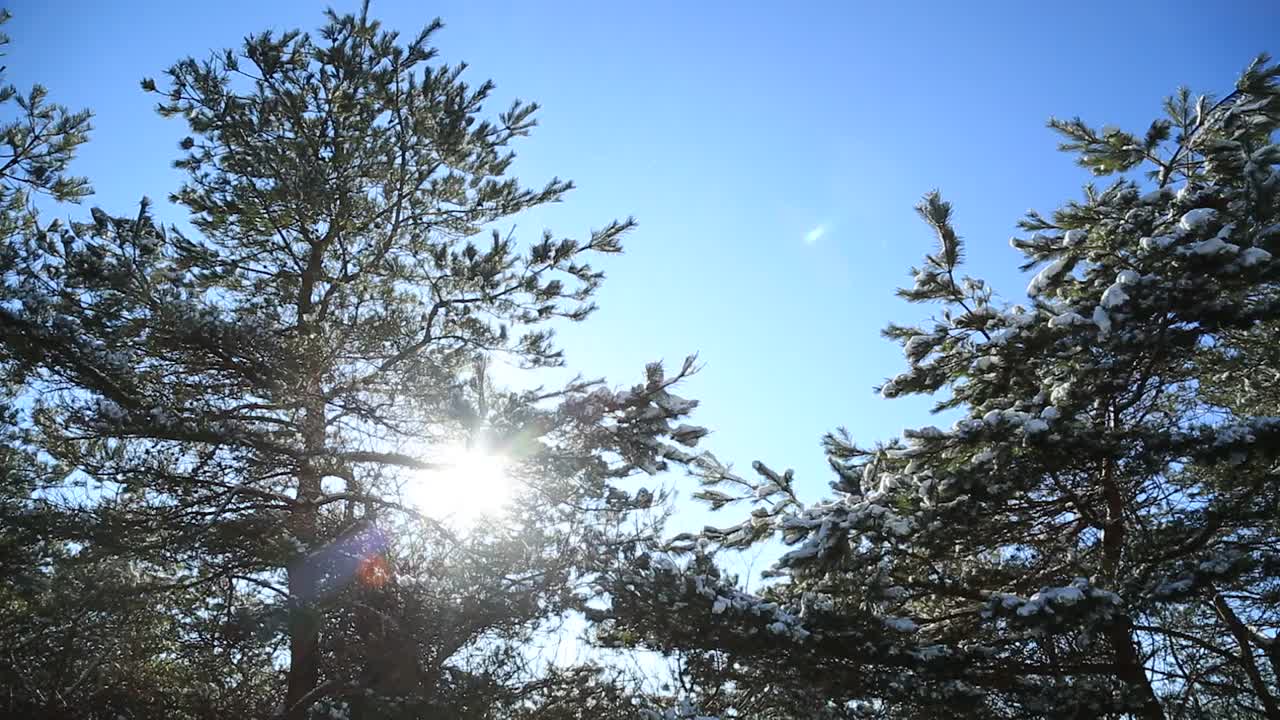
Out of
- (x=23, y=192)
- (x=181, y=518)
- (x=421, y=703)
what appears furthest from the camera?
(x=23, y=192)

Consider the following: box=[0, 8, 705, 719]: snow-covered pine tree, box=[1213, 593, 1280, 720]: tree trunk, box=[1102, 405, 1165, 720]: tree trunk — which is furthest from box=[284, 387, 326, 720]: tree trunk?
box=[1213, 593, 1280, 720]: tree trunk

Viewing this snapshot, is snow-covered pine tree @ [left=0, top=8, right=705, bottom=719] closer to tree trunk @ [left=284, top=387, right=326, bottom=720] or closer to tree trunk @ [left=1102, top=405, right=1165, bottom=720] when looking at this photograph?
tree trunk @ [left=284, top=387, right=326, bottom=720]

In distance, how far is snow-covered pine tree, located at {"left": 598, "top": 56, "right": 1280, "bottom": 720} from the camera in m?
5.39

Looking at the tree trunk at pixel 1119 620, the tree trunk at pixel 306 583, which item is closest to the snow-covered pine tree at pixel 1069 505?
the tree trunk at pixel 1119 620

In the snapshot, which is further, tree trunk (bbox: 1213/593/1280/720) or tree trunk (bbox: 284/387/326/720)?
tree trunk (bbox: 284/387/326/720)

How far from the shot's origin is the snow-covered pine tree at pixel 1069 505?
5.39 meters

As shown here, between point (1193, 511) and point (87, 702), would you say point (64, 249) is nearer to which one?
point (87, 702)

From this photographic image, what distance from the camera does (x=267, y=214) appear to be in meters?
8.64

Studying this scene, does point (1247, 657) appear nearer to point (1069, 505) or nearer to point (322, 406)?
point (1069, 505)

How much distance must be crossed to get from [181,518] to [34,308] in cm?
259

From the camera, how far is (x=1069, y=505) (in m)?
7.30

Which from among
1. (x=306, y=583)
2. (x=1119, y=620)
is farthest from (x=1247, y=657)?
(x=306, y=583)

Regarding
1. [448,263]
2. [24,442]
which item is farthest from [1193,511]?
[24,442]

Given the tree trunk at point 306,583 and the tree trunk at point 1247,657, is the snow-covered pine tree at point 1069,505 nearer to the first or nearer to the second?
the tree trunk at point 1247,657
